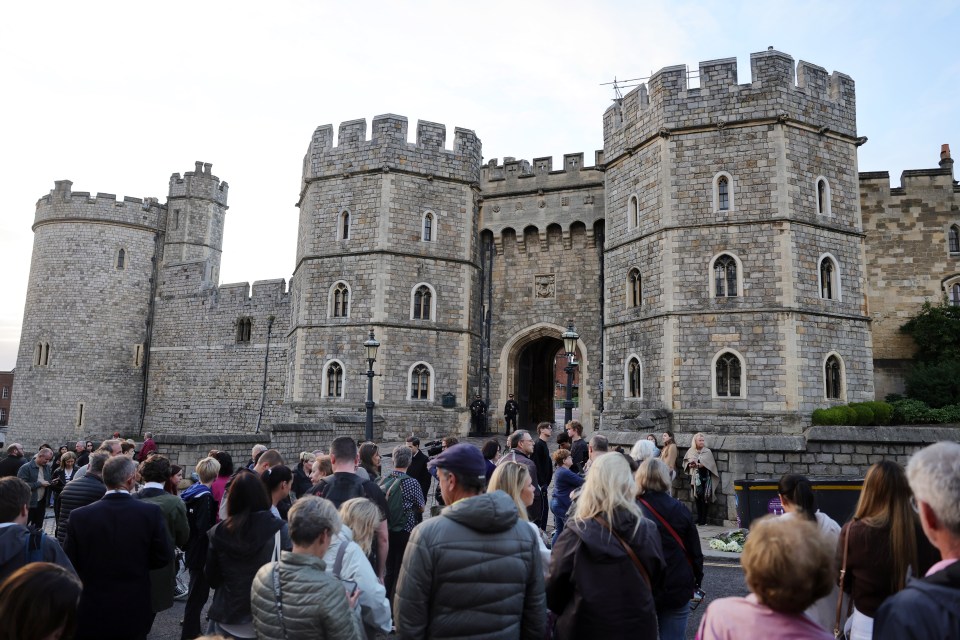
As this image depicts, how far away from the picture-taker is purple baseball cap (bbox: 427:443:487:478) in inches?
135

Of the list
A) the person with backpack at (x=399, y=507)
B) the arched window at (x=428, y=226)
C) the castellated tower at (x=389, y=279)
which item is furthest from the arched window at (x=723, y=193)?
the person with backpack at (x=399, y=507)

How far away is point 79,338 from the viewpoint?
99.3 feet

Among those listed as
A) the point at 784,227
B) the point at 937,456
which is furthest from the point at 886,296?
the point at 937,456

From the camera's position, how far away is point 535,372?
24422 mm

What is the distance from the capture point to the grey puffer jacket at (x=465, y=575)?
3.05 metres

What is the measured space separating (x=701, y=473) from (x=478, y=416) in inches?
445

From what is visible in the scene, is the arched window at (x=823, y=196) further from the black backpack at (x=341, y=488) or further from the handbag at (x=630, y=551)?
the handbag at (x=630, y=551)

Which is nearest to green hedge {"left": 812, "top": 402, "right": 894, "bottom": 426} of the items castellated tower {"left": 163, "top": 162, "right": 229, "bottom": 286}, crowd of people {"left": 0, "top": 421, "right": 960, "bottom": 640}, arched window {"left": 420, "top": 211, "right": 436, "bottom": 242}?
arched window {"left": 420, "top": 211, "right": 436, "bottom": 242}

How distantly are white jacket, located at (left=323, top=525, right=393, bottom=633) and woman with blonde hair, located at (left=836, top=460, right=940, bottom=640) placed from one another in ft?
8.26

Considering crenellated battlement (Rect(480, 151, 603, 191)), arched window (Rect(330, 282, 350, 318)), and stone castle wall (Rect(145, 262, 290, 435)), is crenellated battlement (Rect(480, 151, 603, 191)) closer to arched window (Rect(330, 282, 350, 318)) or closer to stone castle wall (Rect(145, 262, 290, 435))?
arched window (Rect(330, 282, 350, 318))

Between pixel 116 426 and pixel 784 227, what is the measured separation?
28625mm

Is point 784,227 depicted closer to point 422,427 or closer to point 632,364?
point 632,364

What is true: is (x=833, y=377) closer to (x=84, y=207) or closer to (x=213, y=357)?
(x=213, y=357)

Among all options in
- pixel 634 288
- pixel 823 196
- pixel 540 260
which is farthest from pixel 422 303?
pixel 823 196
